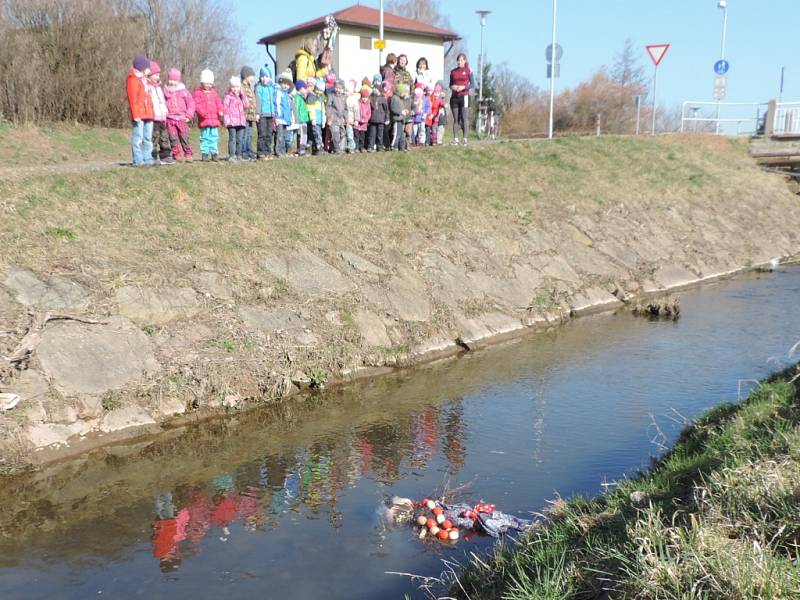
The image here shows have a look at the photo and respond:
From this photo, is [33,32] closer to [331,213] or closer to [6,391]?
[331,213]

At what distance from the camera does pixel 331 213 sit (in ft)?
42.5

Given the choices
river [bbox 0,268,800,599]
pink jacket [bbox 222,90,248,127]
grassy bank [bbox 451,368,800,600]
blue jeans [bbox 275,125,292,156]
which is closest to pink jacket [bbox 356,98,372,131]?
blue jeans [bbox 275,125,292,156]

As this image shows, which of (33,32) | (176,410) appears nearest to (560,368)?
(176,410)

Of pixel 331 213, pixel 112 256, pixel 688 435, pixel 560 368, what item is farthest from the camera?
pixel 331 213

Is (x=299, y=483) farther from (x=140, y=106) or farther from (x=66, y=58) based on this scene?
(x=66, y=58)

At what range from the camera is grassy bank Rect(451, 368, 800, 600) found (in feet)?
11.4

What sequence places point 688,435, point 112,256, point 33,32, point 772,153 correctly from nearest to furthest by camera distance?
point 688,435 → point 112,256 → point 33,32 → point 772,153

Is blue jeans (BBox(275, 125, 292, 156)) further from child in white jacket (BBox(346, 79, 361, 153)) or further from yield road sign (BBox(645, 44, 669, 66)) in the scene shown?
yield road sign (BBox(645, 44, 669, 66))

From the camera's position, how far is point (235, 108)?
13.7 m

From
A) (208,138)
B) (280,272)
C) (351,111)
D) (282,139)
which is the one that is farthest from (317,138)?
(280,272)

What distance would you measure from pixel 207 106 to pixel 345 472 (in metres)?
8.33

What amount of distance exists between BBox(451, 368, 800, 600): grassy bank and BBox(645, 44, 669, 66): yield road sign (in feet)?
69.1

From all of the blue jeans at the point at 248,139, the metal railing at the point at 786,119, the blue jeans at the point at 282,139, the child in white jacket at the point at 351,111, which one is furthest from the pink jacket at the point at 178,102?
the metal railing at the point at 786,119

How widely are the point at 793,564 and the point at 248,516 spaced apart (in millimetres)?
4172
